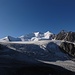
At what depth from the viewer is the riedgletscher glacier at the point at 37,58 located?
44.5m

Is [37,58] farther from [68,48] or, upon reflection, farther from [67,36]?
[67,36]

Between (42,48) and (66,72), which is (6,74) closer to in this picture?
(66,72)

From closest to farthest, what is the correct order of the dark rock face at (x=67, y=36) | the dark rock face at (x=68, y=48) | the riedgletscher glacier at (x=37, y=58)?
1. the riedgletscher glacier at (x=37, y=58)
2. the dark rock face at (x=68, y=48)
3. the dark rock face at (x=67, y=36)

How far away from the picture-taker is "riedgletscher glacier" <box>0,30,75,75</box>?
146 feet

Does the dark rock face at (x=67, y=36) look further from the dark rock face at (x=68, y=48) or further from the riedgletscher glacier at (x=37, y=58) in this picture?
the dark rock face at (x=68, y=48)

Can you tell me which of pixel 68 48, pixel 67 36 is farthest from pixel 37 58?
pixel 67 36

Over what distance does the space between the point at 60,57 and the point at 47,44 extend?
16.7m

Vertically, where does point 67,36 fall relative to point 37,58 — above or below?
above

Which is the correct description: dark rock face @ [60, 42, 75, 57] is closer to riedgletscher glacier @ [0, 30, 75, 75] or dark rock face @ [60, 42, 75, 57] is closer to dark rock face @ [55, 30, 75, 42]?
riedgletscher glacier @ [0, 30, 75, 75]

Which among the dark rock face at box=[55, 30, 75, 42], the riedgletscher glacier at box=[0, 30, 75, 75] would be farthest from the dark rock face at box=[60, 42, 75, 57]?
the dark rock face at box=[55, 30, 75, 42]

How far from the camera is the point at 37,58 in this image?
76812mm

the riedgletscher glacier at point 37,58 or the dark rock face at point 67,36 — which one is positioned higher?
the dark rock face at point 67,36

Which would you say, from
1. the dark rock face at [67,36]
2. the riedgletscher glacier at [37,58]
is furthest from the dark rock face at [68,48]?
the dark rock face at [67,36]

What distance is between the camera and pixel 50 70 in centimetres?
4634
